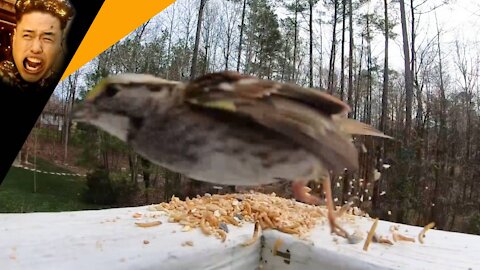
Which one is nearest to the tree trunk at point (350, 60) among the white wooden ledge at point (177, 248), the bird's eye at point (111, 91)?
the white wooden ledge at point (177, 248)

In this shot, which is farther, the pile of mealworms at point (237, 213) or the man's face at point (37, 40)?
the pile of mealworms at point (237, 213)

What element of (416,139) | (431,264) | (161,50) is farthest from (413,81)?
(161,50)

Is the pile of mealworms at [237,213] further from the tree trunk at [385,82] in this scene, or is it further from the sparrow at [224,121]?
the sparrow at [224,121]

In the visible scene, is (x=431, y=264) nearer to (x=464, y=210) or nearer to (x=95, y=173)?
(x=95, y=173)

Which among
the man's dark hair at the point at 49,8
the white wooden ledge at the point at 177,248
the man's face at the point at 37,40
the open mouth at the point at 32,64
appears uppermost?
the man's dark hair at the point at 49,8

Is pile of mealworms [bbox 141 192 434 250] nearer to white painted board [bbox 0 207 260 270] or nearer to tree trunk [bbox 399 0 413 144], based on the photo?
white painted board [bbox 0 207 260 270]

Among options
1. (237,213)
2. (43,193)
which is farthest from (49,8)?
(43,193)

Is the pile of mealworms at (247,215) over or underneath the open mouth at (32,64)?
underneath

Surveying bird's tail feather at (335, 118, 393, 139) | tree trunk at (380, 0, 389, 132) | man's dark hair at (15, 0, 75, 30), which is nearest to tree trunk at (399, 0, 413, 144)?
tree trunk at (380, 0, 389, 132)
